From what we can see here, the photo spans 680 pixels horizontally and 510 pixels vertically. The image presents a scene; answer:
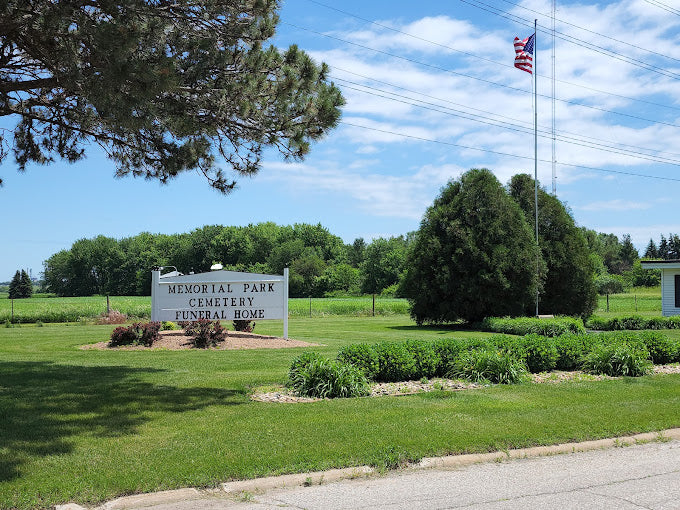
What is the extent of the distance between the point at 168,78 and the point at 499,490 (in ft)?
19.6

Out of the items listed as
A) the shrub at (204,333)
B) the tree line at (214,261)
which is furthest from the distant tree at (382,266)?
the shrub at (204,333)

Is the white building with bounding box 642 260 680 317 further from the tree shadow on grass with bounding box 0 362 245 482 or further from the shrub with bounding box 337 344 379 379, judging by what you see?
the tree shadow on grass with bounding box 0 362 245 482

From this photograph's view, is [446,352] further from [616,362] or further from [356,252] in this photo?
[356,252]

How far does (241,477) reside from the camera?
523 centimetres

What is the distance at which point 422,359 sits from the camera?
1030cm

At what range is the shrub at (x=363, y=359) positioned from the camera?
9.86 metres

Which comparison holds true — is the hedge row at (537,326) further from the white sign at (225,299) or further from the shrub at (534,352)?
the white sign at (225,299)

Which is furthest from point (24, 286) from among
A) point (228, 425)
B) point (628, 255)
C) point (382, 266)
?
point (628, 255)

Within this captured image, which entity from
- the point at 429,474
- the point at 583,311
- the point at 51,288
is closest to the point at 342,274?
the point at 51,288

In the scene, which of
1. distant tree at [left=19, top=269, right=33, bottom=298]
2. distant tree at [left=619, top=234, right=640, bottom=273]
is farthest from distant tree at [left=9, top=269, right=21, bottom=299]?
distant tree at [left=619, top=234, right=640, bottom=273]

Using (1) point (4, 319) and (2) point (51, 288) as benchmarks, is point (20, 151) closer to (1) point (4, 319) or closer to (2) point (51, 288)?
(1) point (4, 319)

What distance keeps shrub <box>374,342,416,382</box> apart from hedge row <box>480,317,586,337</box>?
34.3 feet

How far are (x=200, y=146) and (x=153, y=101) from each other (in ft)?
7.28

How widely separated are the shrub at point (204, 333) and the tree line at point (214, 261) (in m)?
64.3
